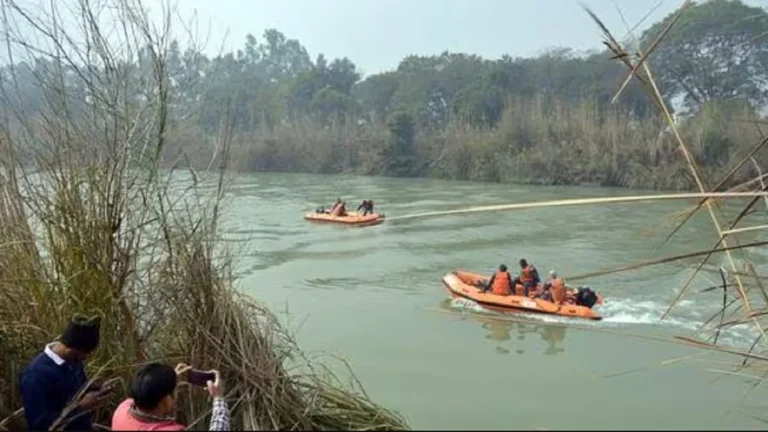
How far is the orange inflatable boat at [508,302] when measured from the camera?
1241 centimetres

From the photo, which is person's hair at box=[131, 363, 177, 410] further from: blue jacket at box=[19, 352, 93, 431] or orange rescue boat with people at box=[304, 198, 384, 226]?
orange rescue boat with people at box=[304, 198, 384, 226]

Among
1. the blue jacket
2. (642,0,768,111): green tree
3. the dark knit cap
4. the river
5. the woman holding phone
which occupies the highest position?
(642,0,768,111): green tree

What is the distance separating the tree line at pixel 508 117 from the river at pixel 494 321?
561cm

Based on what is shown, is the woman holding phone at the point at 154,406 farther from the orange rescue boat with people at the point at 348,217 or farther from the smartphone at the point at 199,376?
the orange rescue boat with people at the point at 348,217

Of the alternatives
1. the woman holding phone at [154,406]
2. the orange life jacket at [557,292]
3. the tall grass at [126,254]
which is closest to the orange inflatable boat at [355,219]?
Result: the orange life jacket at [557,292]

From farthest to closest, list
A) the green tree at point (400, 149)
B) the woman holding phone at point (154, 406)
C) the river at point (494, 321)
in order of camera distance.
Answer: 1. the green tree at point (400, 149)
2. the woman holding phone at point (154, 406)
3. the river at point (494, 321)

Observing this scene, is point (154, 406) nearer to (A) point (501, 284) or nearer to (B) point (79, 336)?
(B) point (79, 336)

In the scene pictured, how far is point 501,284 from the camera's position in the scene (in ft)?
44.2

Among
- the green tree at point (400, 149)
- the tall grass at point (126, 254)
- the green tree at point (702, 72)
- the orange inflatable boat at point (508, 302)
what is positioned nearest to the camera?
the tall grass at point (126, 254)

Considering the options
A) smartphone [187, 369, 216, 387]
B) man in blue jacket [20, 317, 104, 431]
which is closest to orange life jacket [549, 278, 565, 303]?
smartphone [187, 369, 216, 387]

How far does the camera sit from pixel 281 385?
13.0 feet

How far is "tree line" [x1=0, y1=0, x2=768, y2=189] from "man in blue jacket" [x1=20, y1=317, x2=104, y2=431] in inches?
855

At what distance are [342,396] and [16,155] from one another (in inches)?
104

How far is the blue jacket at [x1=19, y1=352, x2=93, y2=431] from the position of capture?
3180 millimetres
